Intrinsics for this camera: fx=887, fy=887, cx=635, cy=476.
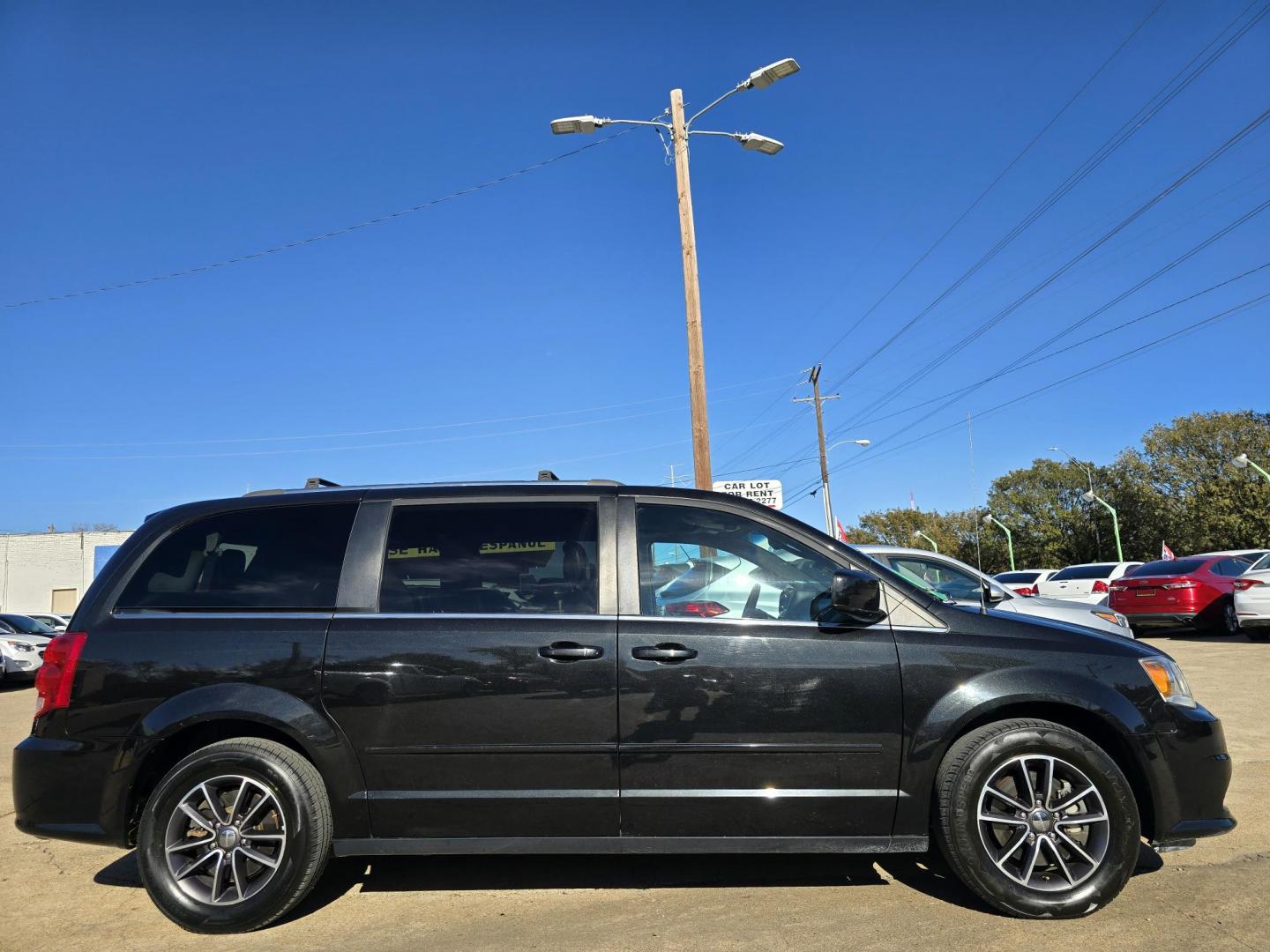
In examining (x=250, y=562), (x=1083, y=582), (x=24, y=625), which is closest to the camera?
(x=250, y=562)

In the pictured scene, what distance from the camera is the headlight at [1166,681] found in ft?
12.3

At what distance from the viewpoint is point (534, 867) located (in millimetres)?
4414

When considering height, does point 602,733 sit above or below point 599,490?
below

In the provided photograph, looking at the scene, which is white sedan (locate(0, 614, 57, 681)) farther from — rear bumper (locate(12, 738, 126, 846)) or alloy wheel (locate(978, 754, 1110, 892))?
alloy wheel (locate(978, 754, 1110, 892))

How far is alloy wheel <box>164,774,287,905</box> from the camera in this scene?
3.72 meters

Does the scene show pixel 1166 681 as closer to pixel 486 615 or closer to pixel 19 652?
pixel 486 615

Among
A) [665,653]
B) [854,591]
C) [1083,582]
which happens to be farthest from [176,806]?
[1083,582]

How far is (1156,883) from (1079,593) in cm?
1793

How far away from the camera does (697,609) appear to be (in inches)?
153

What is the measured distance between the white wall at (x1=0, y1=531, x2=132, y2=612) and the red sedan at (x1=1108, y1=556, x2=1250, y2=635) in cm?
Answer: 5116

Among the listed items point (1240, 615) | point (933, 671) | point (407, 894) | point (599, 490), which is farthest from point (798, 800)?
point (1240, 615)

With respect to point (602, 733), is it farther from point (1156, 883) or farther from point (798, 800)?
point (1156, 883)

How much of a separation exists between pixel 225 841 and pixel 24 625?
18258 mm

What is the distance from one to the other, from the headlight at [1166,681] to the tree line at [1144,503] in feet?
97.1
